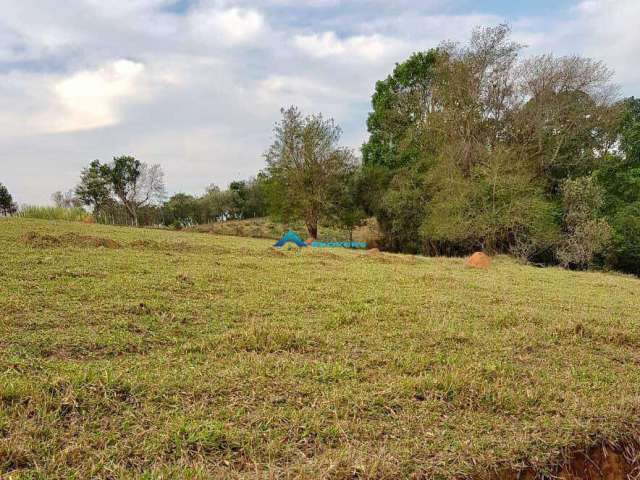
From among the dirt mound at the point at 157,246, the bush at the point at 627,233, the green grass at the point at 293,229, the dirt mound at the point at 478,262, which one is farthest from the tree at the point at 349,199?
the dirt mound at the point at 157,246

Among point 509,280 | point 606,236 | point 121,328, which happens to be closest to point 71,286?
point 121,328

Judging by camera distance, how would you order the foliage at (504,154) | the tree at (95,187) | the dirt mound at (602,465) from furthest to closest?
the tree at (95,187) < the foliage at (504,154) < the dirt mound at (602,465)

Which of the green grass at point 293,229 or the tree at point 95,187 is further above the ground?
the tree at point 95,187

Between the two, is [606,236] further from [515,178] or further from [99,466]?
[99,466]

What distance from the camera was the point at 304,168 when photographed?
23781mm

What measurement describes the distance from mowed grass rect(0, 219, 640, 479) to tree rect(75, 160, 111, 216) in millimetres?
29386

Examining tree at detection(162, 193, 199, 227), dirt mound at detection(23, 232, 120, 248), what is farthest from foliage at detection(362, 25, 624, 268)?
tree at detection(162, 193, 199, 227)

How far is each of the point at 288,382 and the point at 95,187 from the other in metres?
33.8

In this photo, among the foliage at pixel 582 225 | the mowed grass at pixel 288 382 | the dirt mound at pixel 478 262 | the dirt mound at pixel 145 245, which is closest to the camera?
the mowed grass at pixel 288 382

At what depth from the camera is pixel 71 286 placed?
445cm

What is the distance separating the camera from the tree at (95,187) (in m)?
30.7

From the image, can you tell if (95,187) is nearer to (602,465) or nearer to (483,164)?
(483,164)

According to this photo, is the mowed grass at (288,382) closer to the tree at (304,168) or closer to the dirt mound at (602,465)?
the dirt mound at (602,465)

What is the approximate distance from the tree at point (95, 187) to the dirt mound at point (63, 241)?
2522cm
